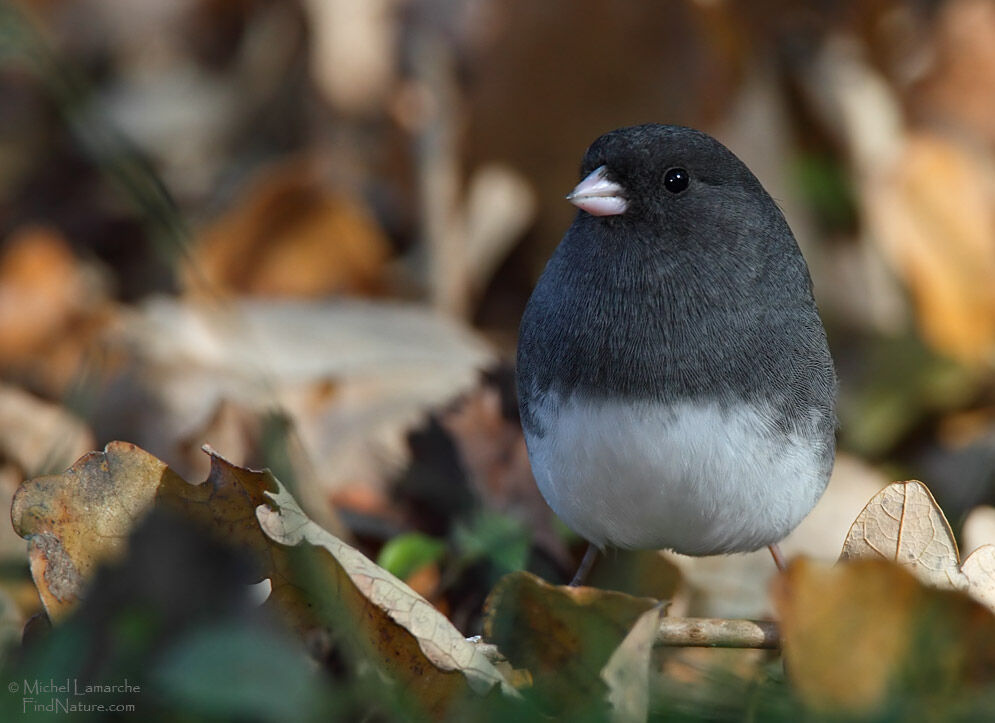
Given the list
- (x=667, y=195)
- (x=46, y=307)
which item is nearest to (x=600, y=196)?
(x=667, y=195)

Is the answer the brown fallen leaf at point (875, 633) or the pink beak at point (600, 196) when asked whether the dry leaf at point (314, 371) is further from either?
the brown fallen leaf at point (875, 633)

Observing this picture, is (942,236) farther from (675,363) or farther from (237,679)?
(237,679)

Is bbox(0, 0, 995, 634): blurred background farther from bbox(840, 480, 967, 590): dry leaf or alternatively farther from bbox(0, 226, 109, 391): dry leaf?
bbox(840, 480, 967, 590): dry leaf

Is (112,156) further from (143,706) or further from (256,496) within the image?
(143,706)

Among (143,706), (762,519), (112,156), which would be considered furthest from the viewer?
(112,156)

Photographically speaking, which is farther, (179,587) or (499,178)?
(499,178)

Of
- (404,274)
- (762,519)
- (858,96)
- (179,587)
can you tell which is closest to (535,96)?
(404,274)

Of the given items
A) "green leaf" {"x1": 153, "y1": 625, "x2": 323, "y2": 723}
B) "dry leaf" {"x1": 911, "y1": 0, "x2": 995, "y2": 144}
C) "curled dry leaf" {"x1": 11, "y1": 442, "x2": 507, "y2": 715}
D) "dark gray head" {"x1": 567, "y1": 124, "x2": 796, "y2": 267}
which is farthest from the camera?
"dry leaf" {"x1": 911, "y1": 0, "x2": 995, "y2": 144}

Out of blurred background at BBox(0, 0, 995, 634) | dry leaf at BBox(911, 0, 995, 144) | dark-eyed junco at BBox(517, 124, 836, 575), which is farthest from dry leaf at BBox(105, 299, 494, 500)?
dry leaf at BBox(911, 0, 995, 144)
